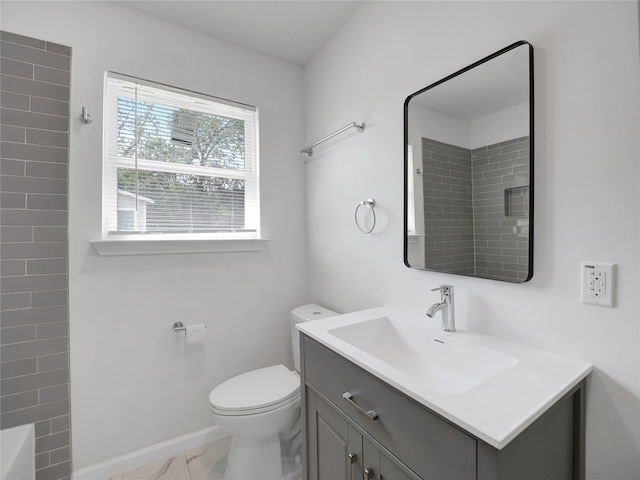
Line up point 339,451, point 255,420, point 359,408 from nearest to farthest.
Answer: point 359,408 → point 339,451 → point 255,420

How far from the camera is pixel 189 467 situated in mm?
1689

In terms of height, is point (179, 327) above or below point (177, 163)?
below

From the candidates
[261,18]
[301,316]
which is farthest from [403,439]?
[261,18]

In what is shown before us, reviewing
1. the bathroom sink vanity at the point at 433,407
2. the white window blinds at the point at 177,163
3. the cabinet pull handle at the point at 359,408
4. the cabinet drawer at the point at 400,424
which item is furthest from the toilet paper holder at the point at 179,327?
the cabinet pull handle at the point at 359,408

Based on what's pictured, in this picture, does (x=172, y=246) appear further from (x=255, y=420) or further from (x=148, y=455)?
(x=148, y=455)

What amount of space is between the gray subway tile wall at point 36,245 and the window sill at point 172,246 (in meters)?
0.19

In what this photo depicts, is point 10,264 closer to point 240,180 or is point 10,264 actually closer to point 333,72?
point 240,180

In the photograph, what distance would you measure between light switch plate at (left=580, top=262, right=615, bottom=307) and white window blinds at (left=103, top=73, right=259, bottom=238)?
5.67 ft

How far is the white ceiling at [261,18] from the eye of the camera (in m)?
1.67

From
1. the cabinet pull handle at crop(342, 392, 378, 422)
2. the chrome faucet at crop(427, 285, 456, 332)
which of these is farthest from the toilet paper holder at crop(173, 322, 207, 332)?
the chrome faucet at crop(427, 285, 456, 332)

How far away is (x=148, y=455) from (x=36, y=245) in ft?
4.27

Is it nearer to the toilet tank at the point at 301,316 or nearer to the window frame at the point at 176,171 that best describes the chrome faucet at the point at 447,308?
the toilet tank at the point at 301,316

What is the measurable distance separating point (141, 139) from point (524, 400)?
209 cm

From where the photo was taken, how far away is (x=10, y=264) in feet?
4.60
